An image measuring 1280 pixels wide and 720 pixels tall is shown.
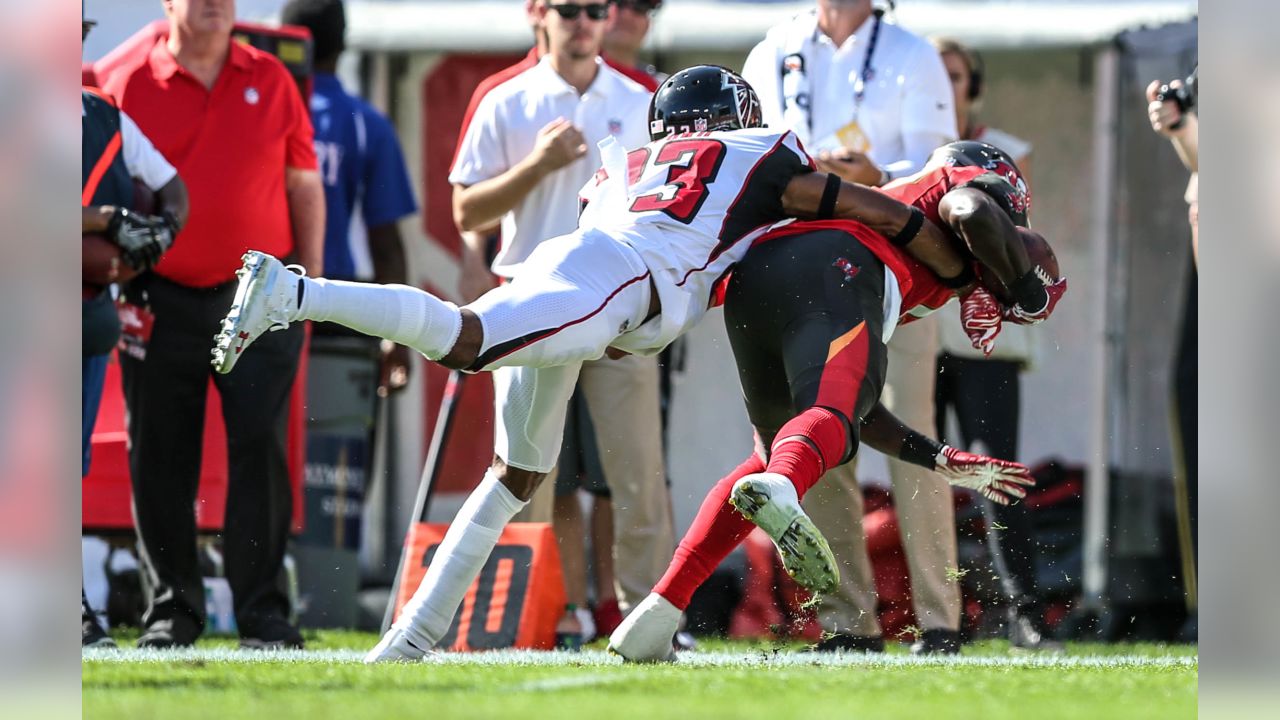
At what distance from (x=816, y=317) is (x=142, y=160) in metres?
2.69

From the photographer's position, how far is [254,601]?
6438 mm

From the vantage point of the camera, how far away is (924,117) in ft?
22.0

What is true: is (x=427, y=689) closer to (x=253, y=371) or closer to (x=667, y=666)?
(x=667, y=666)

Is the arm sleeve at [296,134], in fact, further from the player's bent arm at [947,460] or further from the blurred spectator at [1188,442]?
the blurred spectator at [1188,442]

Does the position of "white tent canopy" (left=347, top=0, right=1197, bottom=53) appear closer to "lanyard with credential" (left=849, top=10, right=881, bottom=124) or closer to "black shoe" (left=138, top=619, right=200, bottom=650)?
"lanyard with credential" (left=849, top=10, right=881, bottom=124)

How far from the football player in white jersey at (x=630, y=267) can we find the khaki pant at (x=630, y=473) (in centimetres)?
126

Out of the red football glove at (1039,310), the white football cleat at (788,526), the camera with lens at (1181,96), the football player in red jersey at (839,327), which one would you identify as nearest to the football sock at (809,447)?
the football player in red jersey at (839,327)

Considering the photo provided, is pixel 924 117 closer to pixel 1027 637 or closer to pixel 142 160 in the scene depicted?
pixel 1027 637

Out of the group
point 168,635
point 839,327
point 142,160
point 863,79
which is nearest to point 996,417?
point 863,79

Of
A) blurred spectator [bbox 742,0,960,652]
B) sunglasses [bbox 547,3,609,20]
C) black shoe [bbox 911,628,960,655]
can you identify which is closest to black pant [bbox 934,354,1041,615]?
blurred spectator [bbox 742,0,960,652]

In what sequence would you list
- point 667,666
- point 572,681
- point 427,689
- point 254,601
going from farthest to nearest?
point 254,601, point 667,666, point 572,681, point 427,689

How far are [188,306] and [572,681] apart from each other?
2.62 metres
